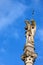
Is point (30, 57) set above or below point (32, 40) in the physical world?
below

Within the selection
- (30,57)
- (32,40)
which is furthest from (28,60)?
(32,40)

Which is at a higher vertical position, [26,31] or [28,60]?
[26,31]

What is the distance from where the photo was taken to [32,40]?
33.9 meters

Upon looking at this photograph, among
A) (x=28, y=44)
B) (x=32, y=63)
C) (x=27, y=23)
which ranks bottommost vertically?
(x=32, y=63)

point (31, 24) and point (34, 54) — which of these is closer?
point (34, 54)

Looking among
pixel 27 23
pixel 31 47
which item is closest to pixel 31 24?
pixel 27 23

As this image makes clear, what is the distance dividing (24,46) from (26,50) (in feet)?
2.68

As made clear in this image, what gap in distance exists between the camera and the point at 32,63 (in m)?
32.2

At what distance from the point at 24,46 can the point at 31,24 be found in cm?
259

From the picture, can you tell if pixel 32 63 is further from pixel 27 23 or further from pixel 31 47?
pixel 27 23

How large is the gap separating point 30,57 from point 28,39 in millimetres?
2341

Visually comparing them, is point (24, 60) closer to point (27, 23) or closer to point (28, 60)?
point (28, 60)

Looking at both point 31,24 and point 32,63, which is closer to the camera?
point 32,63

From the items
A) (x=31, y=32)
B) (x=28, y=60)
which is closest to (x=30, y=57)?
(x=28, y=60)
